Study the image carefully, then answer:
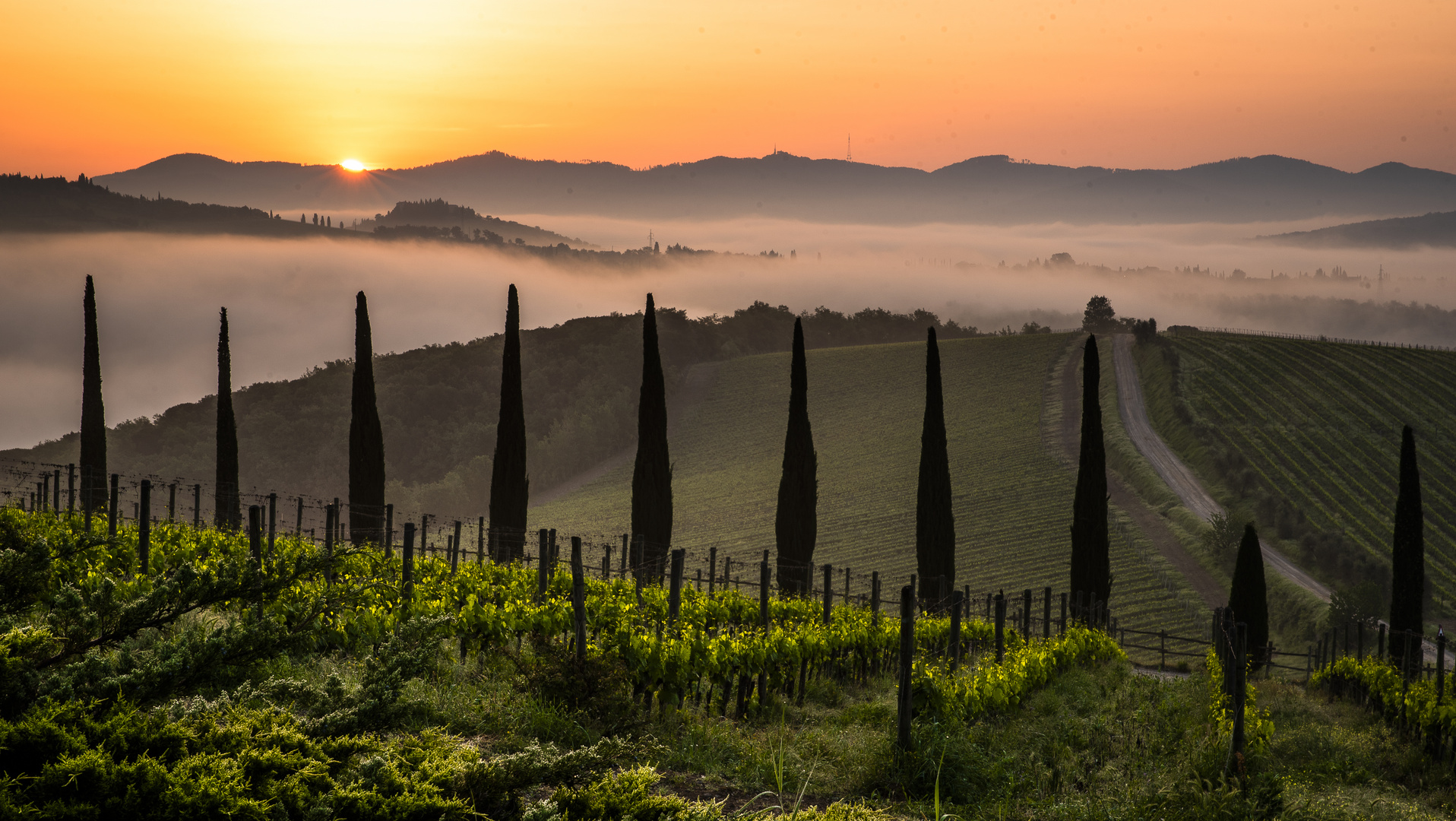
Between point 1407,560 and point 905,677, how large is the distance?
27.8m

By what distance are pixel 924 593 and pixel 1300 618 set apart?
74.7 ft

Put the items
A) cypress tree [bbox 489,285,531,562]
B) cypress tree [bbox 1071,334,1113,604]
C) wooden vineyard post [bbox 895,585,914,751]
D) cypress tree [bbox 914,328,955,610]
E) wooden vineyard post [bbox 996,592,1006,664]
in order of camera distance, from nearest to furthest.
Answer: wooden vineyard post [bbox 895,585,914,751]
wooden vineyard post [bbox 996,592,1006,664]
cypress tree [bbox 1071,334,1113,604]
cypress tree [bbox 914,328,955,610]
cypress tree [bbox 489,285,531,562]

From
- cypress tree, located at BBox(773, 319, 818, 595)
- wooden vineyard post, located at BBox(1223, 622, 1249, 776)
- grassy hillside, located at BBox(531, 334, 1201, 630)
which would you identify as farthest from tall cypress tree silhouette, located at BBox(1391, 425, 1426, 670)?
wooden vineyard post, located at BBox(1223, 622, 1249, 776)

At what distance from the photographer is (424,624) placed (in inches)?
370

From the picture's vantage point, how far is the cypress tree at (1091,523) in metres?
35.3

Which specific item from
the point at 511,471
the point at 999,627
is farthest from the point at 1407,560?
the point at 511,471

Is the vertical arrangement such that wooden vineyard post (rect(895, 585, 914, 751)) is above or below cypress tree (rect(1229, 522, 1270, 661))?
above

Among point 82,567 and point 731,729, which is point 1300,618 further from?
point 82,567

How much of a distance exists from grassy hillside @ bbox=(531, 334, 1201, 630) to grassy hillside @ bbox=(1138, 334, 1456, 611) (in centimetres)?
950

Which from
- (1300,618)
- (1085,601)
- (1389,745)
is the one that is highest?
(1389,745)

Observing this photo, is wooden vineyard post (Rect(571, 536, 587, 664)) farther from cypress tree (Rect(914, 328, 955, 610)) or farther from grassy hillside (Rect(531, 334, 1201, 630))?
grassy hillside (Rect(531, 334, 1201, 630))

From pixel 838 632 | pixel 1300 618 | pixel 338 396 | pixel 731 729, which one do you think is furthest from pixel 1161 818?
pixel 338 396

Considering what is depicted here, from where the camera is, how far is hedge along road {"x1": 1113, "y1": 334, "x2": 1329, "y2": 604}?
171 feet

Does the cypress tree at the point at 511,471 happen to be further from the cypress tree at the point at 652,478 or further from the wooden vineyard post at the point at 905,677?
the wooden vineyard post at the point at 905,677
